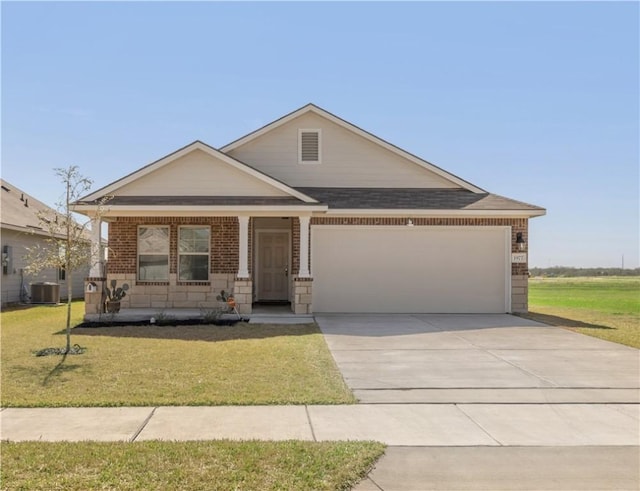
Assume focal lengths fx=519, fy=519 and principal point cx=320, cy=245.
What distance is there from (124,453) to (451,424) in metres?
3.25

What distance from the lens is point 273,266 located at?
17.6m

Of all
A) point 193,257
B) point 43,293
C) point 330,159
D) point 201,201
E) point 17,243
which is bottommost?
point 43,293

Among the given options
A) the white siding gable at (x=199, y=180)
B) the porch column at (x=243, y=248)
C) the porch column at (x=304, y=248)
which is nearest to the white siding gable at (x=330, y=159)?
the white siding gable at (x=199, y=180)

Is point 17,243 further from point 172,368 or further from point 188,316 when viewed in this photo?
point 172,368

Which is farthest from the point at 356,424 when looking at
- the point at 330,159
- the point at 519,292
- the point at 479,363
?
the point at 330,159

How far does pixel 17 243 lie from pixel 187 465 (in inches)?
704

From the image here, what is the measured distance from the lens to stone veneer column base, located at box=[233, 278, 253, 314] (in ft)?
45.5

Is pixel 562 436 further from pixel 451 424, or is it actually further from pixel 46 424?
pixel 46 424

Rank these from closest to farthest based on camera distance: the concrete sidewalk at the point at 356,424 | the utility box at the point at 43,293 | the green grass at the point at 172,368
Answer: the concrete sidewalk at the point at 356,424
the green grass at the point at 172,368
the utility box at the point at 43,293

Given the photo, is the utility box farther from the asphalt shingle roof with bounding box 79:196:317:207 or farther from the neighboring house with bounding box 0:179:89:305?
the asphalt shingle roof with bounding box 79:196:317:207

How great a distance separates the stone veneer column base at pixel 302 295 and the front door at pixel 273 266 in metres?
3.29

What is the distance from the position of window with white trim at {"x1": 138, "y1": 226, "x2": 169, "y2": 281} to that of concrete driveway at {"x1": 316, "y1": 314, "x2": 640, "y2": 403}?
212 inches

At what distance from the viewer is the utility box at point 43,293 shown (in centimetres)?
1911

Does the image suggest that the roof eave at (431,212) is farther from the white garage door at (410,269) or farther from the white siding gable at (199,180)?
the white siding gable at (199,180)
